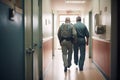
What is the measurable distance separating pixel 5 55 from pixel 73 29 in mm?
4230

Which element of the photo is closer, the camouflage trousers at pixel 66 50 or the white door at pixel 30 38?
the white door at pixel 30 38

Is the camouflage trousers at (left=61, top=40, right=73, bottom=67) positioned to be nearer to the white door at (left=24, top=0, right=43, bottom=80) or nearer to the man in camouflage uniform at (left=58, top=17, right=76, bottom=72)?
the man in camouflage uniform at (left=58, top=17, right=76, bottom=72)

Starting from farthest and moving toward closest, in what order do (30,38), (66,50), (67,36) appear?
(66,50), (67,36), (30,38)

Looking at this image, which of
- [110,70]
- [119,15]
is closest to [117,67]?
[110,70]

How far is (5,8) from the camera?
2.05m

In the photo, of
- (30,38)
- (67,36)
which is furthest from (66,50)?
(30,38)

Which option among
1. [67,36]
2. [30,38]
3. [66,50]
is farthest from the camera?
[66,50]

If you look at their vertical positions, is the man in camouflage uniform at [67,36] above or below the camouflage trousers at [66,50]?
above

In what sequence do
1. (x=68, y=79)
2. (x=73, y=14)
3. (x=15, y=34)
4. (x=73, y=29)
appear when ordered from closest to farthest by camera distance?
(x=15, y=34) < (x=68, y=79) < (x=73, y=29) < (x=73, y=14)

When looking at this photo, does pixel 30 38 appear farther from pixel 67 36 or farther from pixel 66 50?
pixel 66 50

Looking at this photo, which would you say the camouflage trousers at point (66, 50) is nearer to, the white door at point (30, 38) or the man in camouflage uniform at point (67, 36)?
the man in camouflage uniform at point (67, 36)

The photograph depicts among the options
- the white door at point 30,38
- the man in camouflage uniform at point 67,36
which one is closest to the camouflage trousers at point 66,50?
the man in camouflage uniform at point 67,36

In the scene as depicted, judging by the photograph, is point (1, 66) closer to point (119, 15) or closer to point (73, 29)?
point (119, 15)

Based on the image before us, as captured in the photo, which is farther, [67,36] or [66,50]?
[66,50]
